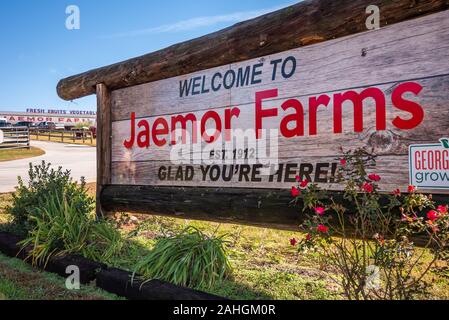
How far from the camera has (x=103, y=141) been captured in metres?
5.79

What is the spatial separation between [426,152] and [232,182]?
1921 millimetres

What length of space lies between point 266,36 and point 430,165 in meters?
1.93

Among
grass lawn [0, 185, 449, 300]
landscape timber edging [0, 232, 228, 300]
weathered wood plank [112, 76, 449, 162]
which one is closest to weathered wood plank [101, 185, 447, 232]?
grass lawn [0, 185, 449, 300]

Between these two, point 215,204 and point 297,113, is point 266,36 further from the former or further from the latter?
point 215,204

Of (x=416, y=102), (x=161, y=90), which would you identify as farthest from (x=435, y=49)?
(x=161, y=90)

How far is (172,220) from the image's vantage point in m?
6.49

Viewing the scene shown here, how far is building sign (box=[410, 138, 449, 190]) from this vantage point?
9.46ft

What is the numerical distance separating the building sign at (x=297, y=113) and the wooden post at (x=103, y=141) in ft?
1.47

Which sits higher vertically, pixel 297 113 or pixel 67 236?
pixel 297 113

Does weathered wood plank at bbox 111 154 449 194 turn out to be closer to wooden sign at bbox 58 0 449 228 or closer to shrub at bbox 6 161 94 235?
wooden sign at bbox 58 0 449 228

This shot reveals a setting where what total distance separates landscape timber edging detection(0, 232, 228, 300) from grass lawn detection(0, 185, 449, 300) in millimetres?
280

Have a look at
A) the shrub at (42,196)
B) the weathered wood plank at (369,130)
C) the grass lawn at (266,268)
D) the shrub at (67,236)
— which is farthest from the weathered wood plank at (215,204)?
the shrub at (67,236)

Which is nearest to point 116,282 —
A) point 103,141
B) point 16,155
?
point 103,141
